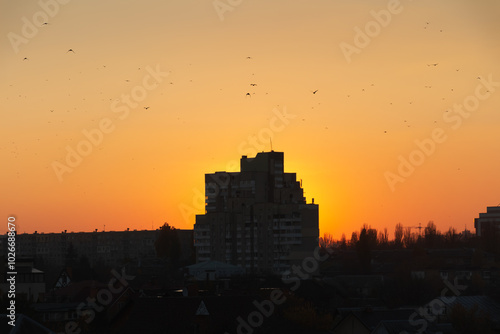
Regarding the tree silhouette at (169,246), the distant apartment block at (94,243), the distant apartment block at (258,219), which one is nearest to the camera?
the distant apartment block at (258,219)

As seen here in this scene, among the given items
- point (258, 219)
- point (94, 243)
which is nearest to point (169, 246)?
point (258, 219)

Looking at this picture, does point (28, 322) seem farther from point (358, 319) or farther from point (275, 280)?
point (275, 280)

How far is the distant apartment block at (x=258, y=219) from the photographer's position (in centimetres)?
13525

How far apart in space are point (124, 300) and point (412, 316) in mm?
19791

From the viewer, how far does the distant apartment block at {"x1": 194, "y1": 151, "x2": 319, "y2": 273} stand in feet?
444

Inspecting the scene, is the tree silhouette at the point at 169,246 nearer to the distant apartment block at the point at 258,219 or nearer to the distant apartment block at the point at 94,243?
the distant apartment block at the point at 258,219

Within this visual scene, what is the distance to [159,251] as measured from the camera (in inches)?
5866

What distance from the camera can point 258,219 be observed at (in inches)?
5433

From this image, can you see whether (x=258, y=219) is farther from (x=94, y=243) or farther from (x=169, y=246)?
(x=94, y=243)

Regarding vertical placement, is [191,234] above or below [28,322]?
above

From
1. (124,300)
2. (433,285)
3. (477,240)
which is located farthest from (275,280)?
(477,240)

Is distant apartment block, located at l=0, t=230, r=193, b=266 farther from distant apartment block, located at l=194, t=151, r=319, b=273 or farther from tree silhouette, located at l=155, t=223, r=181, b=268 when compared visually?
distant apartment block, located at l=194, t=151, r=319, b=273

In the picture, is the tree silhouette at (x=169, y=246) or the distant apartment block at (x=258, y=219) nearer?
the distant apartment block at (x=258, y=219)

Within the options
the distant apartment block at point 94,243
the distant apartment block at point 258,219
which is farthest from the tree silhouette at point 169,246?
the distant apartment block at point 94,243
